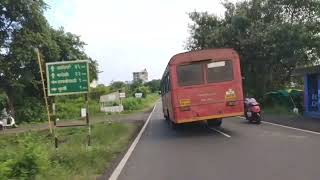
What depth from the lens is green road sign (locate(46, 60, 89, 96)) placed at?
1984 cm

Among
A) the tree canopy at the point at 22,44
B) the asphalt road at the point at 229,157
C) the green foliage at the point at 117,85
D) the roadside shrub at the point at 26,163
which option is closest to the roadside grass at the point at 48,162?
the roadside shrub at the point at 26,163

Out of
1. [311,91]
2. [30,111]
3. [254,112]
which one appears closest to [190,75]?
[254,112]

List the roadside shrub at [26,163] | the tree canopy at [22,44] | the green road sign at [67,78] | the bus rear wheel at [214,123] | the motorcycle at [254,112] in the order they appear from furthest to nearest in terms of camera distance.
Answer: the tree canopy at [22,44] → the motorcycle at [254,112] → the bus rear wheel at [214,123] → the green road sign at [67,78] → the roadside shrub at [26,163]

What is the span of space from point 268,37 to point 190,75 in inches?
781

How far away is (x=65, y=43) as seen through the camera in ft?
190

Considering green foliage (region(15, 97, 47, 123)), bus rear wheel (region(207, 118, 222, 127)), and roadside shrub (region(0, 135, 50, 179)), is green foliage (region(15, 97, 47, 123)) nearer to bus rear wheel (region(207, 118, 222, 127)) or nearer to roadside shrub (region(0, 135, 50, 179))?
bus rear wheel (region(207, 118, 222, 127))

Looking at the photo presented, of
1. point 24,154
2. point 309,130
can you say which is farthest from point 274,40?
point 24,154

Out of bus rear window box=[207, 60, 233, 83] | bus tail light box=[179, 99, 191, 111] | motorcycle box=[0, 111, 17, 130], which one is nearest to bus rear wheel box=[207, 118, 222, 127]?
bus rear window box=[207, 60, 233, 83]

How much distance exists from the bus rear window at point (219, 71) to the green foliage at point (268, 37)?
57.9ft

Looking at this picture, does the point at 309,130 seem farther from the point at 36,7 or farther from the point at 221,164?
the point at 36,7

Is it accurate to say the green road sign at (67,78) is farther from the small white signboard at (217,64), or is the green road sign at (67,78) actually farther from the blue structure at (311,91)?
the blue structure at (311,91)

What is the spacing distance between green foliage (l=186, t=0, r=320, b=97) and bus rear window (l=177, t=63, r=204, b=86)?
1826cm

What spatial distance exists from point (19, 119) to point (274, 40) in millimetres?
25254

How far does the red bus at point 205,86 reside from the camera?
24.2 meters
